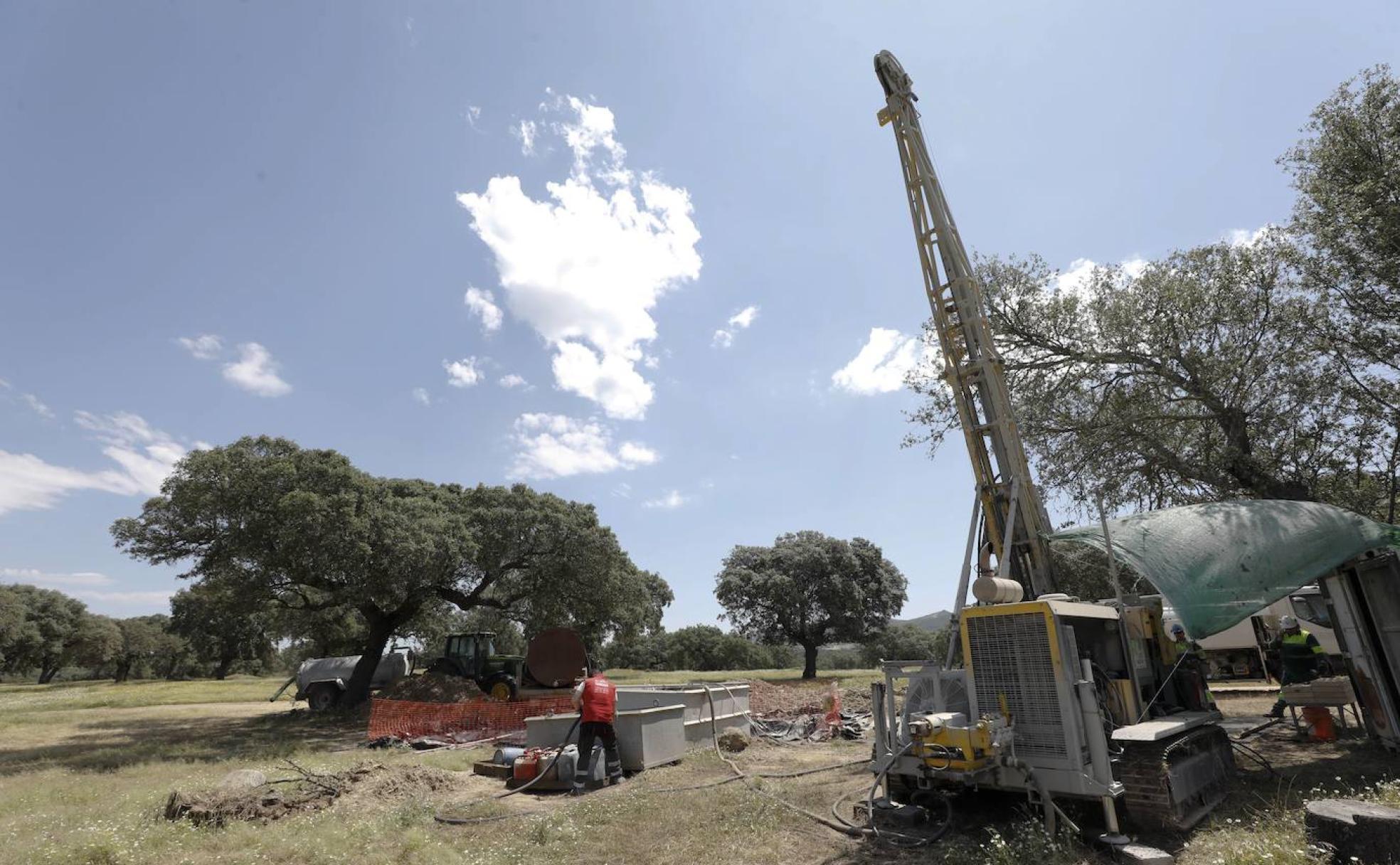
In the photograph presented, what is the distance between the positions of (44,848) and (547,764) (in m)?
5.27

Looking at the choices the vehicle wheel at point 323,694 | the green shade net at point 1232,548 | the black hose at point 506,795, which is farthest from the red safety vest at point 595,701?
the vehicle wheel at point 323,694

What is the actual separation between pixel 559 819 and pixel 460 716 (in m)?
9.30

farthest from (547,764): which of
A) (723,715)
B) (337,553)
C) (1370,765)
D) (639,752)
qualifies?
(1370,765)

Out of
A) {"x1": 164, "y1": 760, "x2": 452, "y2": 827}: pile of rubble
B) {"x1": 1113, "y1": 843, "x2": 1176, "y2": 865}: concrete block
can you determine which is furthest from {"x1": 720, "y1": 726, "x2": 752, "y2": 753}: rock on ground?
{"x1": 1113, "y1": 843, "x2": 1176, "y2": 865}: concrete block

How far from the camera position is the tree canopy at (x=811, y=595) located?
120 ft

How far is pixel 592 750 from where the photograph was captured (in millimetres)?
9578

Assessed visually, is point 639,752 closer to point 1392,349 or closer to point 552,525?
point 552,525

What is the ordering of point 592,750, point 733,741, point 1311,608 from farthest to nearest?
point 733,741
point 1311,608
point 592,750

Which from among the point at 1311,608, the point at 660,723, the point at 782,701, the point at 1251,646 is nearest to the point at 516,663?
the point at 782,701

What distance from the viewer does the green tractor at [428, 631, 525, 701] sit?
1998 centimetres

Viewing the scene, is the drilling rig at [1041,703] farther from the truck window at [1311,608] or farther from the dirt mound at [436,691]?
the dirt mound at [436,691]

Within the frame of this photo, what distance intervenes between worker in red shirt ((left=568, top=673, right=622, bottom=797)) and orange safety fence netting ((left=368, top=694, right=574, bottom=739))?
5811 millimetres

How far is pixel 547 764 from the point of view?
381 inches

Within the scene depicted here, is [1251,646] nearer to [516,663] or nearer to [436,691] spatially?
[516,663]
